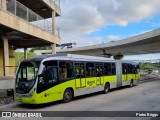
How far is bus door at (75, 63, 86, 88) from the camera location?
15.1m

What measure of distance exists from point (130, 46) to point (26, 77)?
3484 centimetres

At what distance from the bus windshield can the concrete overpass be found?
72.2ft

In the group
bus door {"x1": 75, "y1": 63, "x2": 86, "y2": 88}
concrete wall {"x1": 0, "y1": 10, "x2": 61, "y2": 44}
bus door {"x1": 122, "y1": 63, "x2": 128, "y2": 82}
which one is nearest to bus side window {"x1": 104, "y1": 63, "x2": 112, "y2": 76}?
bus door {"x1": 122, "y1": 63, "x2": 128, "y2": 82}

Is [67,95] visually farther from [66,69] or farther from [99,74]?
[99,74]

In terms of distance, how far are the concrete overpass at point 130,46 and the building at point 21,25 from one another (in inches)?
518

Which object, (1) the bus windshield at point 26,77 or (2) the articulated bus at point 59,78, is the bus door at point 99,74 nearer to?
(2) the articulated bus at point 59,78

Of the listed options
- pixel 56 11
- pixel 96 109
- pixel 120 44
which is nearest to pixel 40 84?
pixel 96 109

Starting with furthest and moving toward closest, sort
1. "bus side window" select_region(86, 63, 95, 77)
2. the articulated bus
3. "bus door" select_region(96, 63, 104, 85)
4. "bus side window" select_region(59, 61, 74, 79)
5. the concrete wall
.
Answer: the concrete wall → "bus door" select_region(96, 63, 104, 85) → "bus side window" select_region(86, 63, 95, 77) → "bus side window" select_region(59, 61, 74, 79) → the articulated bus

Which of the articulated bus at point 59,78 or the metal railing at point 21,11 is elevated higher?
the metal railing at point 21,11

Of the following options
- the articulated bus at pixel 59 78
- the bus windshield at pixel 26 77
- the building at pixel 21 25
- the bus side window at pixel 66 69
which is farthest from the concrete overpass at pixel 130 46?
the bus windshield at pixel 26 77

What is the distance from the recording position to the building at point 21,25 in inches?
729

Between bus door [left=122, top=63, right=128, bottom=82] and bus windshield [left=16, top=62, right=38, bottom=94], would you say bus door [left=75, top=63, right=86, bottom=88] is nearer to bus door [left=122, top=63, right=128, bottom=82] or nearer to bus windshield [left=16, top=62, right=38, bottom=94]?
bus windshield [left=16, top=62, right=38, bottom=94]

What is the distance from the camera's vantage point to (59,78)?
527 inches

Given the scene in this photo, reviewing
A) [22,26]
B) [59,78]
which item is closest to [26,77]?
[59,78]
